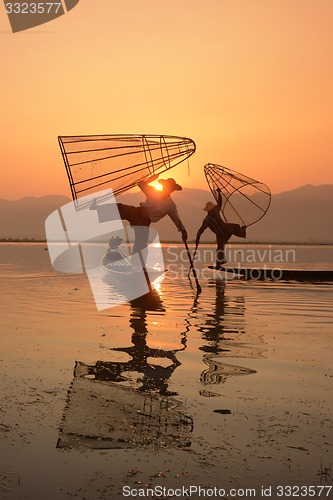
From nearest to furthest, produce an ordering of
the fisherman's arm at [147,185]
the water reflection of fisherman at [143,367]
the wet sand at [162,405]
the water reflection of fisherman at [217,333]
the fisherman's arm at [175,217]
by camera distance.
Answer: the wet sand at [162,405] < the water reflection of fisherman at [143,367] < the water reflection of fisherman at [217,333] < the fisherman's arm at [175,217] < the fisherman's arm at [147,185]

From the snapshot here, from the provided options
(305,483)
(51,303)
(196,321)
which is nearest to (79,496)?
(305,483)

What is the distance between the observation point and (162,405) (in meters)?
6.83

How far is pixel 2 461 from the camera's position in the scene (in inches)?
200

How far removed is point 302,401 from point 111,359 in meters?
3.52

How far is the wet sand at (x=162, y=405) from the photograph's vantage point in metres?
4.89

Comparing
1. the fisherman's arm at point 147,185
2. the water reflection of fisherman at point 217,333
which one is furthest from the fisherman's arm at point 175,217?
the water reflection of fisherman at point 217,333

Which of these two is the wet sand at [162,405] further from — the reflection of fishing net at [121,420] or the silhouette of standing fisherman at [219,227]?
the silhouette of standing fisherman at [219,227]

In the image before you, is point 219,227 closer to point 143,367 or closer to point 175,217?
point 175,217

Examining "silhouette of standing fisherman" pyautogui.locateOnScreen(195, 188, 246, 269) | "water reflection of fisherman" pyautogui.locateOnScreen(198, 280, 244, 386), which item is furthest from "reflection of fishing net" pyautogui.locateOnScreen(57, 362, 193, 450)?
"silhouette of standing fisherman" pyautogui.locateOnScreen(195, 188, 246, 269)

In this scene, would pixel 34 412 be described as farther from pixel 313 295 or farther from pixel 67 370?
pixel 313 295

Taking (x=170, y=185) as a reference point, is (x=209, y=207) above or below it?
below

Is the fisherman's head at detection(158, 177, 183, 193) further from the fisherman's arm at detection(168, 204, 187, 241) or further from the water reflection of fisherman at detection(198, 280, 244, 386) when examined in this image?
the water reflection of fisherman at detection(198, 280, 244, 386)

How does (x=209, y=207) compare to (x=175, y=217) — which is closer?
(x=175, y=217)

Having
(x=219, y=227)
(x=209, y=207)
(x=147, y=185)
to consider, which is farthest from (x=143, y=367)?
(x=219, y=227)
